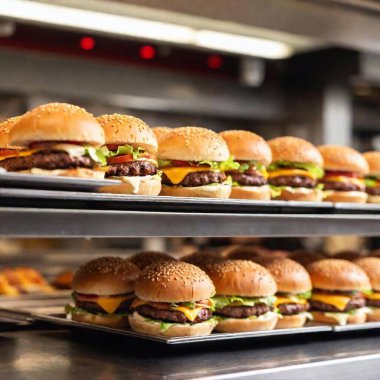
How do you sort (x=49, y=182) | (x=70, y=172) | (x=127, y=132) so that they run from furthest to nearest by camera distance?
(x=127, y=132) < (x=70, y=172) < (x=49, y=182)

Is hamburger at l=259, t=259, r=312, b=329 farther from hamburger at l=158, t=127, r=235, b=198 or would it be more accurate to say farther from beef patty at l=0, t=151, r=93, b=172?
beef patty at l=0, t=151, r=93, b=172

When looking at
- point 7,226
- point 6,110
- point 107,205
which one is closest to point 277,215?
point 107,205

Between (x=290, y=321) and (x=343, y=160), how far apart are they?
86cm

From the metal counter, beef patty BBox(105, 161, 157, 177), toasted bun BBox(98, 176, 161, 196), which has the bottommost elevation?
the metal counter

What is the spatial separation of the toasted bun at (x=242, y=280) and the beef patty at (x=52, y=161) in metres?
0.74

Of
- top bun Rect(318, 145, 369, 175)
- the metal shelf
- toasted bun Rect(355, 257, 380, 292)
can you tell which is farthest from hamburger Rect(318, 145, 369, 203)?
the metal shelf

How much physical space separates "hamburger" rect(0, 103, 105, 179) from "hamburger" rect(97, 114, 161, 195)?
0.13 m

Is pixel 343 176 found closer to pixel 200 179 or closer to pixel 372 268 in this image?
pixel 372 268

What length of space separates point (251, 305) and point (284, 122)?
4333mm

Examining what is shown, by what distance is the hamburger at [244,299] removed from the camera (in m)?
2.88

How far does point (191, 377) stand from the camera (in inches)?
90.1

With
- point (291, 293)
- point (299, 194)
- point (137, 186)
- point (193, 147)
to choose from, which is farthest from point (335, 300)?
point (137, 186)

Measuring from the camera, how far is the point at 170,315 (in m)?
2.70

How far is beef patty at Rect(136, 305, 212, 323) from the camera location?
270 centimetres
